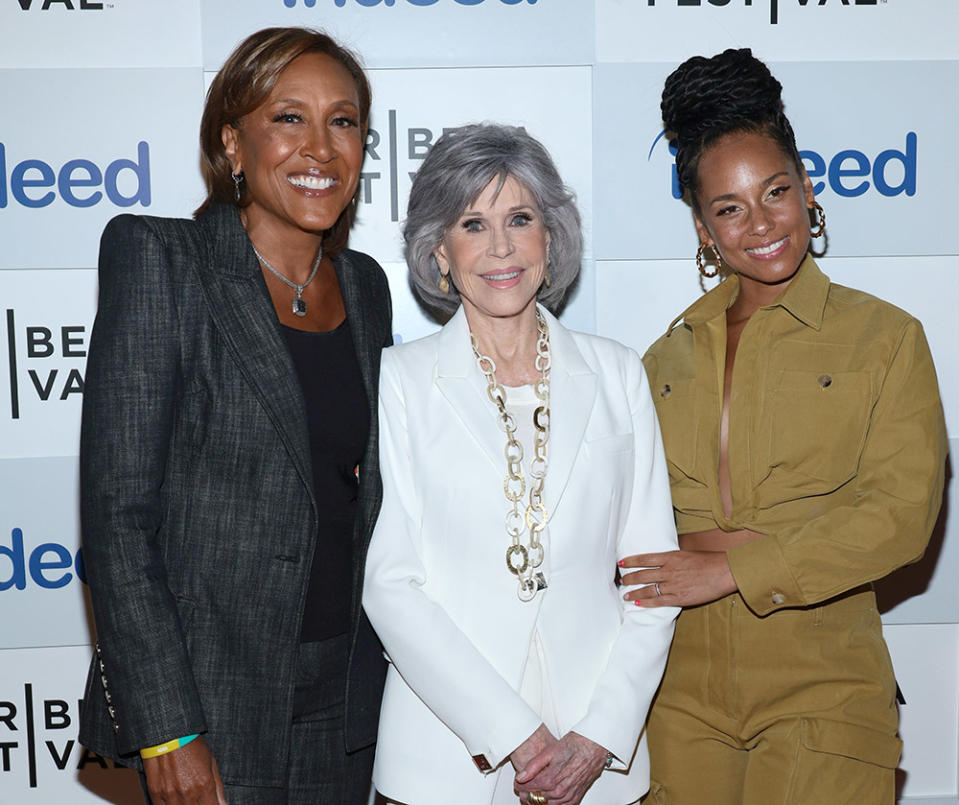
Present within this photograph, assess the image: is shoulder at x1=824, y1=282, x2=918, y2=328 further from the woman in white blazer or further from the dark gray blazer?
the dark gray blazer

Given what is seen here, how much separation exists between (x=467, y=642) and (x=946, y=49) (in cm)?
233

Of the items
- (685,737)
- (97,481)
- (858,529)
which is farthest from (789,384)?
(97,481)

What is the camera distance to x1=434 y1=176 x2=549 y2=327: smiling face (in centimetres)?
209

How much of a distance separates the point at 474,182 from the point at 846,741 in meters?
1.45

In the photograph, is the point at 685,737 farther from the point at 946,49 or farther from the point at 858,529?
the point at 946,49

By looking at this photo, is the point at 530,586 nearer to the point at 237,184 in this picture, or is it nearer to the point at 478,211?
the point at 478,211

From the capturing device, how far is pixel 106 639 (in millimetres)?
1833

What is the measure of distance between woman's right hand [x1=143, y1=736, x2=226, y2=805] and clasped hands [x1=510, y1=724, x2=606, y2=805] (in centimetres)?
59

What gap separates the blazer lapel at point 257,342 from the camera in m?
1.94

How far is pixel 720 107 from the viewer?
7.93ft

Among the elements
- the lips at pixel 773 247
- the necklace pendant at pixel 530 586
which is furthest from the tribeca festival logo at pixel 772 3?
the necklace pendant at pixel 530 586

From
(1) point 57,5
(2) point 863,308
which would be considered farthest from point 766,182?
(1) point 57,5

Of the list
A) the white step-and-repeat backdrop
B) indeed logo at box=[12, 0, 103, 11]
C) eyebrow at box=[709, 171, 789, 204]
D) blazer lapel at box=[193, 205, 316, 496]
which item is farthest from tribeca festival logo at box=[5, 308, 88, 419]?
eyebrow at box=[709, 171, 789, 204]

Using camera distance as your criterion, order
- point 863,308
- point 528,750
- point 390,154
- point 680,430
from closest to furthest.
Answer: point 528,750 → point 863,308 → point 680,430 → point 390,154
